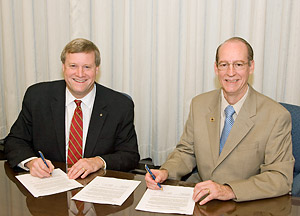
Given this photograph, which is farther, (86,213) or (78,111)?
(78,111)

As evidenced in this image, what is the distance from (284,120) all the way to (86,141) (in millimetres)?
1436

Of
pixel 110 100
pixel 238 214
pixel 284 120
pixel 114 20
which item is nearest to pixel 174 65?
pixel 114 20

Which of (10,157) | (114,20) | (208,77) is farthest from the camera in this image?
(114,20)

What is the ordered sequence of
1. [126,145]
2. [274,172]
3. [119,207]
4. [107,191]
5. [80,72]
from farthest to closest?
[126,145], [80,72], [274,172], [107,191], [119,207]

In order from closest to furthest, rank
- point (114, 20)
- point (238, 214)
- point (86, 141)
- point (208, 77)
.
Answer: point (238, 214) < point (86, 141) < point (208, 77) < point (114, 20)

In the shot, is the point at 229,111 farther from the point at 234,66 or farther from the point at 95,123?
the point at 95,123

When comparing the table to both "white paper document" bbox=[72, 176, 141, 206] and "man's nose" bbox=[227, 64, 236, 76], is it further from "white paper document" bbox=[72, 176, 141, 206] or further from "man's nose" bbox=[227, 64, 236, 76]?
"man's nose" bbox=[227, 64, 236, 76]

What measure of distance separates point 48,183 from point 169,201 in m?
0.77

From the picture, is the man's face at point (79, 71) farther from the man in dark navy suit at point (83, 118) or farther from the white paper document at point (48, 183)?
the white paper document at point (48, 183)

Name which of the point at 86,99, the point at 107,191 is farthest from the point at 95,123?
the point at 107,191

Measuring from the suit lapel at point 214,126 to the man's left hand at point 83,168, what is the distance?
794 mm

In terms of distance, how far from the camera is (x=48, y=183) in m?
2.14

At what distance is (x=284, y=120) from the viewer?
229cm

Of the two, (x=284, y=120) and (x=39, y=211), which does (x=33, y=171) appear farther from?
(x=284, y=120)
